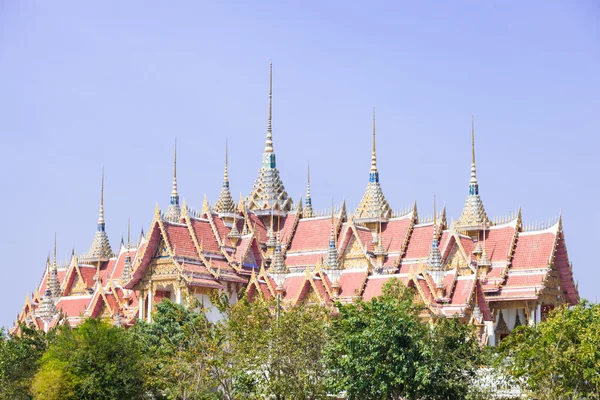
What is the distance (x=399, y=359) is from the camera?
2908 centimetres

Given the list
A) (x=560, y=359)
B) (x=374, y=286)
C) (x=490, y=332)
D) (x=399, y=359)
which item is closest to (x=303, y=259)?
(x=374, y=286)

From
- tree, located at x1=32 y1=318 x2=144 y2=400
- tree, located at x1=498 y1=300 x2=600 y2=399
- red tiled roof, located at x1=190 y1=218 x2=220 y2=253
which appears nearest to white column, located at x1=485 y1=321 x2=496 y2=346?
red tiled roof, located at x1=190 y1=218 x2=220 y2=253

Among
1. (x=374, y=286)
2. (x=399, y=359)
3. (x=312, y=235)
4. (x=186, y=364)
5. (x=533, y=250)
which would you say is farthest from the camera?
(x=312, y=235)

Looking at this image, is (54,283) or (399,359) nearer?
(399,359)

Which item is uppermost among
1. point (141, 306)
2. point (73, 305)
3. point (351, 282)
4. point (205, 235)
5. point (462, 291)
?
point (205, 235)

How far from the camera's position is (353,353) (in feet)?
97.5

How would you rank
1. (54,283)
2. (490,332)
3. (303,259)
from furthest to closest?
(54,283) → (303,259) → (490,332)

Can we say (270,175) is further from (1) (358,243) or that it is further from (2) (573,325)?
(2) (573,325)

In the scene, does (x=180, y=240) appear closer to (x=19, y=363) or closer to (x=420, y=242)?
(x=420, y=242)

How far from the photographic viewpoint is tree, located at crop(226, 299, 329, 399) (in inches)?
1187

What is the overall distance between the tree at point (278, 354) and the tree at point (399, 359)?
0.55 metres

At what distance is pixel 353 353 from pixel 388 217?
68.3 feet

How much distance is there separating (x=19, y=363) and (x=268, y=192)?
18.8m

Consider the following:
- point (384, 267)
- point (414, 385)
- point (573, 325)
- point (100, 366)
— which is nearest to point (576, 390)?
point (573, 325)
